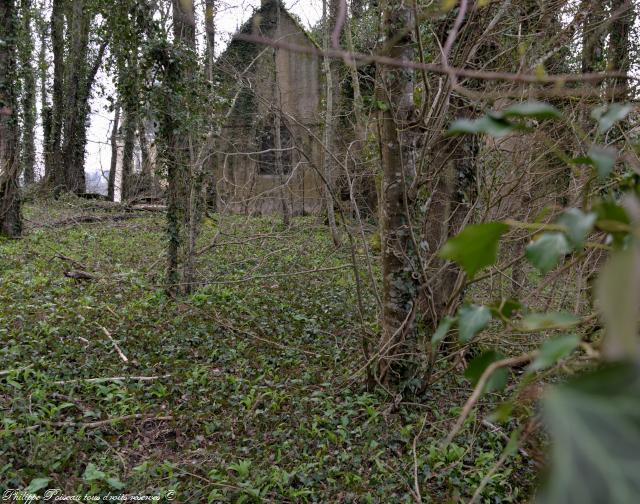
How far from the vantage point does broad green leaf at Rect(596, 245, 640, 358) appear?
276mm

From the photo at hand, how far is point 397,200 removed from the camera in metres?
4.53

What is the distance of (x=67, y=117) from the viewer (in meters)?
18.8

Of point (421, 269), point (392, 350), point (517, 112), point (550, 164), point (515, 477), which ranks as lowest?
point (515, 477)

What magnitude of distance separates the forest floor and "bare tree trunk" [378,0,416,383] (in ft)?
1.92

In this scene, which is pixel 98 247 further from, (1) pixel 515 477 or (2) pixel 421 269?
(1) pixel 515 477

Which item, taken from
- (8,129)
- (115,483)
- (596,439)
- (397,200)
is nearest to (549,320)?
(596,439)

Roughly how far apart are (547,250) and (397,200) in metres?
3.91

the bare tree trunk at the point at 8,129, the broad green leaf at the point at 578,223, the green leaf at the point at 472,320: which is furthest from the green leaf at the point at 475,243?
the bare tree trunk at the point at 8,129

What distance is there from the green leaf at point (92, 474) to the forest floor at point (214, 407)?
0.01 metres

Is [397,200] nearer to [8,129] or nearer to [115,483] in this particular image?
[115,483]

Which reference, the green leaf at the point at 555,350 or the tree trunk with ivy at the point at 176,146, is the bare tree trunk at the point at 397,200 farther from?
the green leaf at the point at 555,350

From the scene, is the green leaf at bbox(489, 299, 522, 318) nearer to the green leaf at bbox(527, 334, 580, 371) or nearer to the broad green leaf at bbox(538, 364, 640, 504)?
the green leaf at bbox(527, 334, 580, 371)

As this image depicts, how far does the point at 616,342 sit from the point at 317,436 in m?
4.27

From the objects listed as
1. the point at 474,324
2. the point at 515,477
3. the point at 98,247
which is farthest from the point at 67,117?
the point at 474,324
